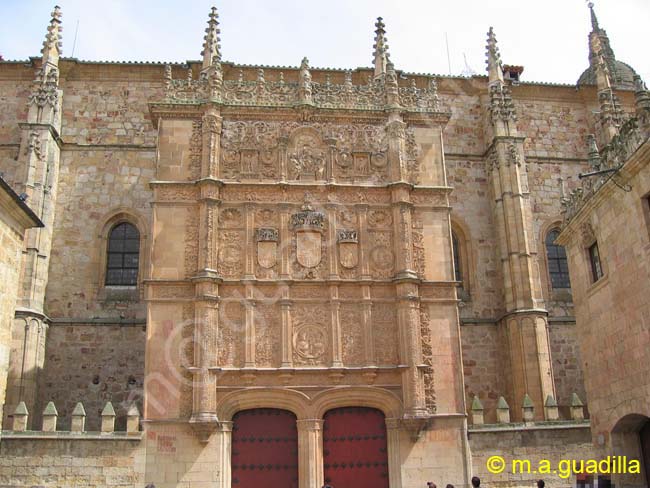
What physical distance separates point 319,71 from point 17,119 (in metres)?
10.2

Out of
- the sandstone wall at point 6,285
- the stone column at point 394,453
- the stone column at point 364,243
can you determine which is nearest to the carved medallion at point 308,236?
the stone column at point 364,243

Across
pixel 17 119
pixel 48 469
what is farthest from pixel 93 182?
pixel 48 469

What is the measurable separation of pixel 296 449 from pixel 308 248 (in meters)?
4.96

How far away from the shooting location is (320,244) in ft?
59.0

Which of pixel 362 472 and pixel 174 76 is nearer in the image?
pixel 362 472

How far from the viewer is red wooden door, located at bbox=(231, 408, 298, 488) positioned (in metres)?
16.2

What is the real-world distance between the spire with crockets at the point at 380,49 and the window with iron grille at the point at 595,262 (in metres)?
8.47

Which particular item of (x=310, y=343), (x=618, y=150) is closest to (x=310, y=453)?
(x=310, y=343)

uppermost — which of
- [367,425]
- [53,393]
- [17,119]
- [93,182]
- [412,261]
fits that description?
[17,119]

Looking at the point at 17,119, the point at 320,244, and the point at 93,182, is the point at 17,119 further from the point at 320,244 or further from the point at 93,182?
the point at 320,244

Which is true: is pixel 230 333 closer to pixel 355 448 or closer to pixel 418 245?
pixel 355 448

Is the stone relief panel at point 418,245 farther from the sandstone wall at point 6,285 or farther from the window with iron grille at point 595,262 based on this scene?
the sandstone wall at point 6,285

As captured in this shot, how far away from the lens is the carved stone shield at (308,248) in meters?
17.8

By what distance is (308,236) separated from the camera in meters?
17.9
